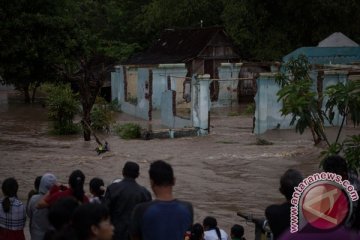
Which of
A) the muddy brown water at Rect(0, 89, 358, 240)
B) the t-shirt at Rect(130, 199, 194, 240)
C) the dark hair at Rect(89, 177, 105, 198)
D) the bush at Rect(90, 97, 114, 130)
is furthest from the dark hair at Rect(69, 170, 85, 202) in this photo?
the bush at Rect(90, 97, 114, 130)

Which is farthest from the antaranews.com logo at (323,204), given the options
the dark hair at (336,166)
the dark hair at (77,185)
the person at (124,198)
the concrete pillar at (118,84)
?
the concrete pillar at (118,84)

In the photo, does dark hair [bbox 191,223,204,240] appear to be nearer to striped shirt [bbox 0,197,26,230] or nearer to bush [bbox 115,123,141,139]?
striped shirt [bbox 0,197,26,230]

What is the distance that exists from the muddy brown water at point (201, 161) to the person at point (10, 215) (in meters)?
3.93

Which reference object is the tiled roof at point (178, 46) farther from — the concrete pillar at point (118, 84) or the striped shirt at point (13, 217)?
the striped shirt at point (13, 217)

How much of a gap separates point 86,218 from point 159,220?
802 millimetres

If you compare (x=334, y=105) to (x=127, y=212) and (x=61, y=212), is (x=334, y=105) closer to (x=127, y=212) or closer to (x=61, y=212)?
(x=127, y=212)

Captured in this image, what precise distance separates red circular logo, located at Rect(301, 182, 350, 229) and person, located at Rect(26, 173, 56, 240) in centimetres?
330

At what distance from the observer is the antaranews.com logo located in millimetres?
3189

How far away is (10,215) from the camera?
6.57 meters

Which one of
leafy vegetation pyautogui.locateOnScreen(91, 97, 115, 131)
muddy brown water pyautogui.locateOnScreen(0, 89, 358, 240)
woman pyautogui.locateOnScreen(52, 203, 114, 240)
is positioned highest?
woman pyautogui.locateOnScreen(52, 203, 114, 240)

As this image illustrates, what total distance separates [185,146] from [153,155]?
1839mm

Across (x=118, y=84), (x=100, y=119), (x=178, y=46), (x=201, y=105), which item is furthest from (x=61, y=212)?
(x=178, y=46)

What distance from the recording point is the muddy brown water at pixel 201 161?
1306 centimetres

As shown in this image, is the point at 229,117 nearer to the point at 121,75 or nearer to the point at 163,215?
the point at 121,75
